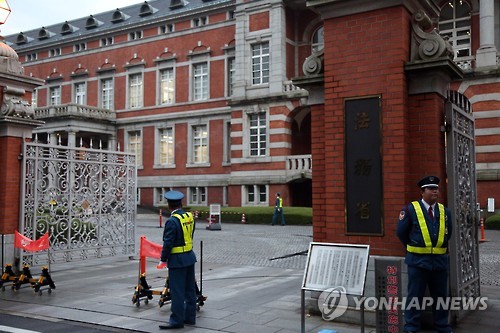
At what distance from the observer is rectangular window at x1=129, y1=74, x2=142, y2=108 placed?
3946 cm

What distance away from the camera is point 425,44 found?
6.91 metres

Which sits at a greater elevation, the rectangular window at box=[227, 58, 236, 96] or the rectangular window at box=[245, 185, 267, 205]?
the rectangular window at box=[227, 58, 236, 96]

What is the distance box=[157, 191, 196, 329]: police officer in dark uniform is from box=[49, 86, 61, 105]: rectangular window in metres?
40.1

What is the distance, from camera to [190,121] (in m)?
36.5

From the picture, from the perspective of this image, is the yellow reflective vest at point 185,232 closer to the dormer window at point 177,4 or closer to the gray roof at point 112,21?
the gray roof at point 112,21

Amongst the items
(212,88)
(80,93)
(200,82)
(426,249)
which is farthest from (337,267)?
(80,93)

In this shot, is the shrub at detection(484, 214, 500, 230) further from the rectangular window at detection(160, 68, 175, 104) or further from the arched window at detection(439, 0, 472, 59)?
the rectangular window at detection(160, 68, 175, 104)

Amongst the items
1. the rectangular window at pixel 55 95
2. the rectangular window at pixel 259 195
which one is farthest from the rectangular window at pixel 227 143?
the rectangular window at pixel 55 95

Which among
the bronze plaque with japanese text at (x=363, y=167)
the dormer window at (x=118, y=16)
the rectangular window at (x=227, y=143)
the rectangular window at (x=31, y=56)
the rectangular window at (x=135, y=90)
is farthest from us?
the rectangular window at (x=31, y=56)

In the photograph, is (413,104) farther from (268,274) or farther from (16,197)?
(16,197)

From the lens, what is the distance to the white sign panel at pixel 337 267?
580 centimetres

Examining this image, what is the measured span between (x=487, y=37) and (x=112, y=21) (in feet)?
96.9

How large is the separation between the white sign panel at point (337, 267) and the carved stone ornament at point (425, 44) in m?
2.78

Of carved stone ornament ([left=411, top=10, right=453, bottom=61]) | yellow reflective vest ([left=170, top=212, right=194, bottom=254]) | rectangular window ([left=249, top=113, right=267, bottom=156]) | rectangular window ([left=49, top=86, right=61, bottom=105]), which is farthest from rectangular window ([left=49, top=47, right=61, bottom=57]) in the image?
carved stone ornament ([left=411, top=10, right=453, bottom=61])
